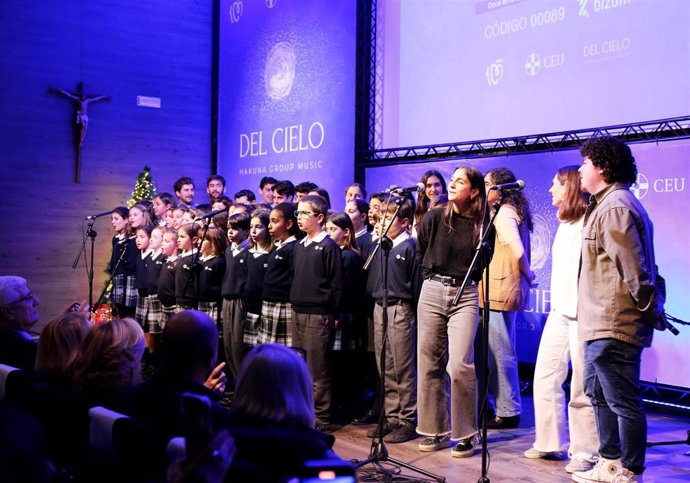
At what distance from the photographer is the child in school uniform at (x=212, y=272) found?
6406 mm

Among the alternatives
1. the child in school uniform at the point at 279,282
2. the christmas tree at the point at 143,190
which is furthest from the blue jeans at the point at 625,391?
the christmas tree at the point at 143,190

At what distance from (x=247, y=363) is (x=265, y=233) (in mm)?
3809

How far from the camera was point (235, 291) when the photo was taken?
6023 mm

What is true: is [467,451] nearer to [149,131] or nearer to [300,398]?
[300,398]

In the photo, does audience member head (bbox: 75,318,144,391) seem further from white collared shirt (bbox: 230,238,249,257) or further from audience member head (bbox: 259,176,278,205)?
audience member head (bbox: 259,176,278,205)

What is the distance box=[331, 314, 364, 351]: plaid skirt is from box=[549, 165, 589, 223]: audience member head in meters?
1.89

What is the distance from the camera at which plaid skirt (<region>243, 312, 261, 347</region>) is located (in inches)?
235

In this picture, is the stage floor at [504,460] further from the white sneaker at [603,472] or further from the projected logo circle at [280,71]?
the projected logo circle at [280,71]

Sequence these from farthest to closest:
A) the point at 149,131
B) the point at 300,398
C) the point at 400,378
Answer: the point at 149,131 < the point at 400,378 < the point at 300,398

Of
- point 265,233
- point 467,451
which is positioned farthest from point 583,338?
point 265,233

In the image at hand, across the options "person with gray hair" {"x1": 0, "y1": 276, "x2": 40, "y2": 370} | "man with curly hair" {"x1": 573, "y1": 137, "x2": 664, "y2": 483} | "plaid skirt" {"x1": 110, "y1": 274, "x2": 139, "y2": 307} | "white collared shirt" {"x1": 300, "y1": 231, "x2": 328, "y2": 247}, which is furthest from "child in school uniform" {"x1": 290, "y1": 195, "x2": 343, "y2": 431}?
"plaid skirt" {"x1": 110, "y1": 274, "x2": 139, "y2": 307}

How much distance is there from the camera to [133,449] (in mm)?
2189

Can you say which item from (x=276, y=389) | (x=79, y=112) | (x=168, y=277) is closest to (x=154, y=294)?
(x=168, y=277)

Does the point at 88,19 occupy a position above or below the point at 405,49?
above
